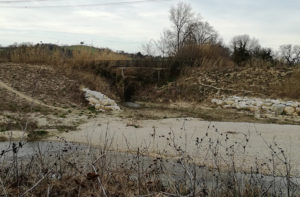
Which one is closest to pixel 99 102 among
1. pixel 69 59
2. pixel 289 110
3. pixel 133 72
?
pixel 133 72

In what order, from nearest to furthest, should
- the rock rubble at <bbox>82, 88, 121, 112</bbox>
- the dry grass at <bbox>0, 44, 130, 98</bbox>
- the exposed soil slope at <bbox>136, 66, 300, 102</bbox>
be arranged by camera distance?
the rock rubble at <bbox>82, 88, 121, 112</bbox>, the exposed soil slope at <bbox>136, 66, 300, 102</bbox>, the dry grass at <bbox>0, 44, 130, 98</bbox>

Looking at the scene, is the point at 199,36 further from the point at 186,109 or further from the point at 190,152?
the point at 190,152

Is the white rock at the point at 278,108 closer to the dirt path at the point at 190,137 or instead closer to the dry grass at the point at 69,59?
the dirt path at the point at 190,137

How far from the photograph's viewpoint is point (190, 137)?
8781 mm

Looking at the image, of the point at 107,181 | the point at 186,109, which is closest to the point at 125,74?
the point at 186,109

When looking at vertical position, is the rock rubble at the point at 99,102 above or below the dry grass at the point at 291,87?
below

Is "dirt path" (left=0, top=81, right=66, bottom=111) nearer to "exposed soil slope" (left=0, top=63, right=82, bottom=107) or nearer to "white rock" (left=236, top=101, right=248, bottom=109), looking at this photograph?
"exposed soil slope" (left=0, top=63, right=82, bottom=107)

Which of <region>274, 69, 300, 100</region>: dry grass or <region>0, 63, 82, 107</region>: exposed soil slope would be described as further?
<region>274, 69, 300, 100</region>: dry grass

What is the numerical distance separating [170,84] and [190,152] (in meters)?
13.5

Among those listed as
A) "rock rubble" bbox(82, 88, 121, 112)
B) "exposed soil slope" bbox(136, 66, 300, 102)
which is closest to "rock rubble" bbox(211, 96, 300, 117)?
"exposed soil slope" bbox(136, 66, 300, 102)

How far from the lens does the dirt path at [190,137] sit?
6992mm

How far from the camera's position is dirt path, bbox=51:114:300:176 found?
6.99 m

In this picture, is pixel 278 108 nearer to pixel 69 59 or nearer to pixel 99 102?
pixel 99 102

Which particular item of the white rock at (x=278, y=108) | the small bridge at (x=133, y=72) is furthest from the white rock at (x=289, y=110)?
the small bridge at (x=133, y=72)
